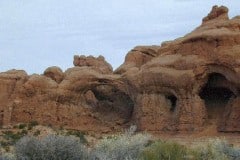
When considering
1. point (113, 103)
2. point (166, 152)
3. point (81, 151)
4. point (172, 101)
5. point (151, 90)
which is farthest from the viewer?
point (113, 103)

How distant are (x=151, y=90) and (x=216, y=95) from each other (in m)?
4.70

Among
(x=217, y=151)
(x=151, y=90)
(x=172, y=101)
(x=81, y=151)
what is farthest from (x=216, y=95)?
(x=81, y=151)

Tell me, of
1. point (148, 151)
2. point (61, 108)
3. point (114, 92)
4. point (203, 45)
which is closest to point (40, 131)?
point (61, 108)

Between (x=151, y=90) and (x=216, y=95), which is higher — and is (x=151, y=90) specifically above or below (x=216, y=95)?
above

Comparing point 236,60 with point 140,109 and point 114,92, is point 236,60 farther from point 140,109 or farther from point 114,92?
point 114,92

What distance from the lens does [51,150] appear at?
71.8 feet

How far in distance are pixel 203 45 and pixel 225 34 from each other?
183 cm

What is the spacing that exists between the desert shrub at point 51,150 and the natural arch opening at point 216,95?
23593mm

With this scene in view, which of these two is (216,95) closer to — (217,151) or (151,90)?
(151,90)

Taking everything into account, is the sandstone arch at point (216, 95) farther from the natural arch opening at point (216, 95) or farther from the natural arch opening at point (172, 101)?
the natural arch opening at point (172, 101)

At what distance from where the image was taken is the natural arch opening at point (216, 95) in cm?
4525

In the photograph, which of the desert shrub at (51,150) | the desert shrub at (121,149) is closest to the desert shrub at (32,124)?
the desert shrub at (121,149)

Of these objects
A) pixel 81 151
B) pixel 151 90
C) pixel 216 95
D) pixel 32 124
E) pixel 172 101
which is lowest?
pixel 81 151

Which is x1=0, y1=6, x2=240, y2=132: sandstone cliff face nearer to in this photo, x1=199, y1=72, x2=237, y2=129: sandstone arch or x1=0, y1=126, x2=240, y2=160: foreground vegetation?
x1=199, y1=72, x2=237, y2=129: sandstone arch
